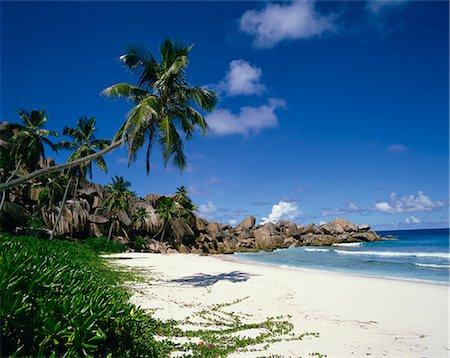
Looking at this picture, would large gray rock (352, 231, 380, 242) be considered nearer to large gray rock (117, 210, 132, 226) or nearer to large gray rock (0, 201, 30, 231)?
large gray rock (117, 210, 132, 226)

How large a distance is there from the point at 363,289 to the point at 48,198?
33.5 meters

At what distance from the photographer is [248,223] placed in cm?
7000

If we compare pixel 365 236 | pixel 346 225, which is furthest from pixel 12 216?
pixel 365 236

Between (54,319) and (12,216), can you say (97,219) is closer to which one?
(12,216)

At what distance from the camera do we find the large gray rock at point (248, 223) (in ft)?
227

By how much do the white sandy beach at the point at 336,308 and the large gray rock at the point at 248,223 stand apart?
5408cm

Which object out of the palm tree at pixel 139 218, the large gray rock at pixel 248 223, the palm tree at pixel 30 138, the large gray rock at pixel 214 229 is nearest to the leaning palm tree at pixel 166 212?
the palm tree at pixel 139 218

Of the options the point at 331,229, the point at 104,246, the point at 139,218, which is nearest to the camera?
the point at 104,246

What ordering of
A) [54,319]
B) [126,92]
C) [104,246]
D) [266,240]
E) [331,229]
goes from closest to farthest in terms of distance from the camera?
[54,319] < [126,92] < [104,246] < [266,240] < [331,229]

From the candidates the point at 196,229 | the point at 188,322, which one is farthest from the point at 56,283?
the point at 196,229

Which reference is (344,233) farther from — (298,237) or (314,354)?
(314,354)

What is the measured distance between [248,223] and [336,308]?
6071 cm

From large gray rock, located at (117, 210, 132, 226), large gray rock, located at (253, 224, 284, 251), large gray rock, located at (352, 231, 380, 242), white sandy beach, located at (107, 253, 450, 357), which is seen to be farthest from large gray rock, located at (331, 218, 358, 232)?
white sandy beach, located at (107, 253, 450, 357)

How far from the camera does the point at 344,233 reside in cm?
7269
